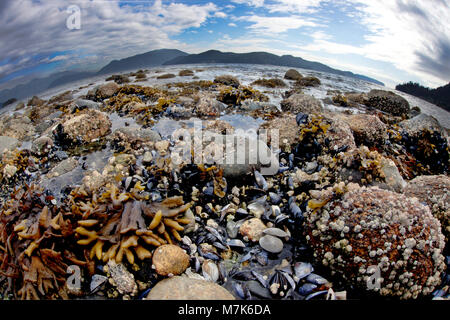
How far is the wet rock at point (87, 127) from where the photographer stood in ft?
19.6

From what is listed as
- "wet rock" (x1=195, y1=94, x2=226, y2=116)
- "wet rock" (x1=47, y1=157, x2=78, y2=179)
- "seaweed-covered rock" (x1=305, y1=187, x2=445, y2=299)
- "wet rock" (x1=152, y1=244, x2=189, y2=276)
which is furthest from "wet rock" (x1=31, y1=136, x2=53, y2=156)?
"seaweed-covered rock" (x1=305, y1=187, x2=445, y2=299)

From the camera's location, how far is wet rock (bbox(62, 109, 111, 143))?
19.6ft

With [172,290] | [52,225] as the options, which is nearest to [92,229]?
[52,225]

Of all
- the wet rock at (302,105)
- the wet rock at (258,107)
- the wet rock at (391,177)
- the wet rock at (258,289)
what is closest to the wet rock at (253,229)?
the wet rock at (258,289)

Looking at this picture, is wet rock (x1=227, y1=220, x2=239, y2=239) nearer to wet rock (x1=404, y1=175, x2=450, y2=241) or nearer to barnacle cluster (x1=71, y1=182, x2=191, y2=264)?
barnacle cluster (x1=71, y1=182, x2=191, y2=264)

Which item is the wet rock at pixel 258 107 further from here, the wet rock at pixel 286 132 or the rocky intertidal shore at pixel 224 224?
the rocky intertidal shore at pixel 224 224

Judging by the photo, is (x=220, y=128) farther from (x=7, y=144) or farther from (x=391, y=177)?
(x=7, y=144)

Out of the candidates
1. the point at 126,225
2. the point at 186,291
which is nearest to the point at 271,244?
the point at 186,291

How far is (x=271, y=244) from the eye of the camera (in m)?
2.87

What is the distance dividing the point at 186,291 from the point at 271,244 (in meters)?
1.31

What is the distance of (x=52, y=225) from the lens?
2.62m

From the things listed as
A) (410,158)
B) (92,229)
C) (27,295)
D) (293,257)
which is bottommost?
(410,158)
